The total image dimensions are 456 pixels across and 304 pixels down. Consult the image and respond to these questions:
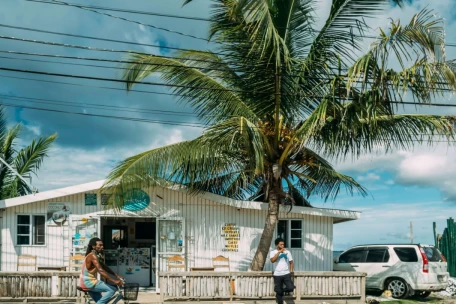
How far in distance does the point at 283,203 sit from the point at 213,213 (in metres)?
2.03

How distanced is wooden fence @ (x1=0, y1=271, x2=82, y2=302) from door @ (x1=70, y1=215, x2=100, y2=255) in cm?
228

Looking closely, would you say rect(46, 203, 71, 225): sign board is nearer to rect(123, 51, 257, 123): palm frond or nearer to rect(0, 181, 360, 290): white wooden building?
rect(0, 181, 360, 290): white wooden building

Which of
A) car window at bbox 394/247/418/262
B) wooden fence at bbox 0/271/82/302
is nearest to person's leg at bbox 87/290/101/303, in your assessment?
wooden fence at bbox 0/271/82/302

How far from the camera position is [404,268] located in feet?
59.9

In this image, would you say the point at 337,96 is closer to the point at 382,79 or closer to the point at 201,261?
the point at 382,79

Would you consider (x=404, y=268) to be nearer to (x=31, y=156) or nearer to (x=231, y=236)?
(x=231, y=236)

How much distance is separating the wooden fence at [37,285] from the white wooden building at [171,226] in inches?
88.2

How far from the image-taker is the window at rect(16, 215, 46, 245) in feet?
57.1

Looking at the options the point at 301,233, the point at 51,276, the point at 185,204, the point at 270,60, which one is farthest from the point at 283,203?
the point at 51,276

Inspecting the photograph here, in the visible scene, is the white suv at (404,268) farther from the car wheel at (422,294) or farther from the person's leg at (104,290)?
the person's leg at (104,290)

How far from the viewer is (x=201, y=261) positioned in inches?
711

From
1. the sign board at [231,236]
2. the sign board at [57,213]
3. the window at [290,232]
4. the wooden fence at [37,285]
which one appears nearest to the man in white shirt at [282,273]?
the sign board at [231,236]

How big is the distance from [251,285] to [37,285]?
16.3 ft

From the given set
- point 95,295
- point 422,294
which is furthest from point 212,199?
point 422,294
